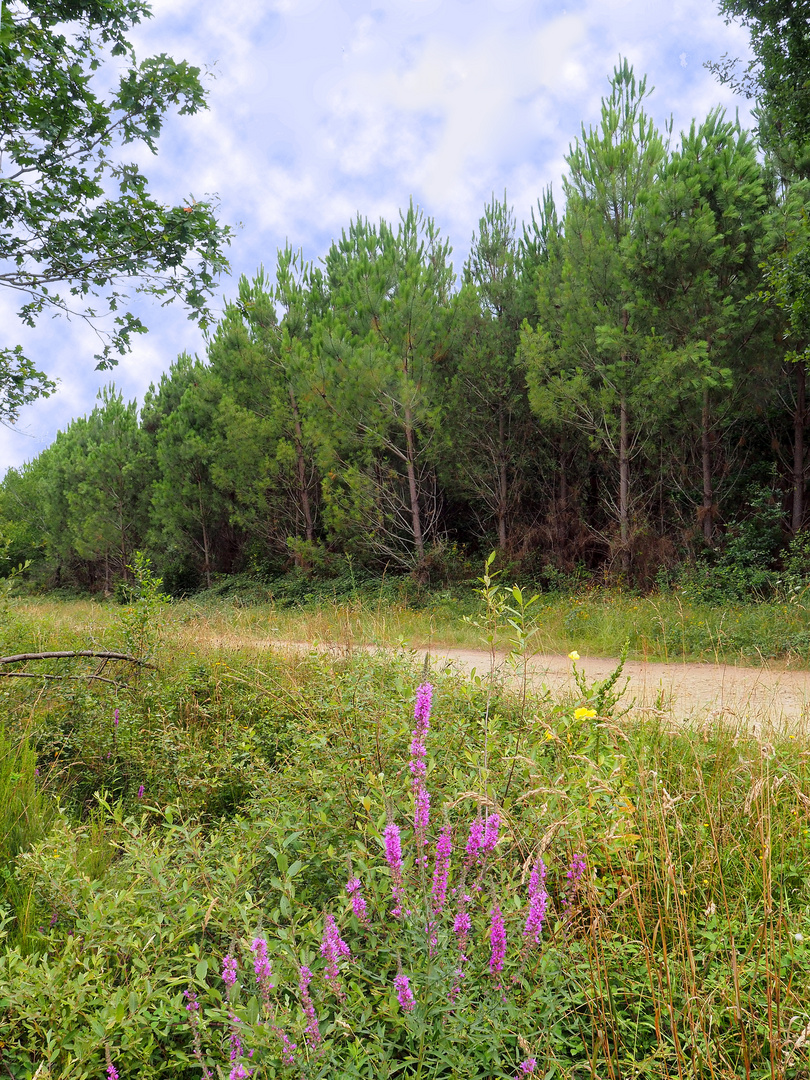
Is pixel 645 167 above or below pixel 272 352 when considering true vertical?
above

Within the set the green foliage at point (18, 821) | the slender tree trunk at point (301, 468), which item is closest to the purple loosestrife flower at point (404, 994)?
the green foliage at point (18, 821)

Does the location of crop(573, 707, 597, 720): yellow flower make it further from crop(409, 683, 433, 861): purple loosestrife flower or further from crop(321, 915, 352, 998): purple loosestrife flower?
crop(321, 915, 352, 998): purple loosestrife flower

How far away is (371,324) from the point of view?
14.3m

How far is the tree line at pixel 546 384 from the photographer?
10.9 metres

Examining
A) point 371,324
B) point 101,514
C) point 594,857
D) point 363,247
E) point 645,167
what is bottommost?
point 594,857

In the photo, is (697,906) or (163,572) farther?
(163,572)

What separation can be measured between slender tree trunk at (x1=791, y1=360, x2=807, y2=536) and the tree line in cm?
5

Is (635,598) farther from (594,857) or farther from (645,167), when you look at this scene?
(594,857)

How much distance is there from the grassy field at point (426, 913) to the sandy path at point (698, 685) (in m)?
0.49

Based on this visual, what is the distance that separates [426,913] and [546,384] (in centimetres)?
1314

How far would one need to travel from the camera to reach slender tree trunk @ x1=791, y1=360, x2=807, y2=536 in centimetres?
1148

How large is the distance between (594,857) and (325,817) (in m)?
0.90

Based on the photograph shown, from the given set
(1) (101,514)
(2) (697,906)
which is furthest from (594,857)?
(1) (101,514)

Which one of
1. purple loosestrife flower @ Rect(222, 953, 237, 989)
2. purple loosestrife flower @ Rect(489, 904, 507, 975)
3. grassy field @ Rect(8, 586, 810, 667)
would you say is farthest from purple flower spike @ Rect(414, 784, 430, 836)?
grassy field @ Rect(8, 586, 810, 667)
